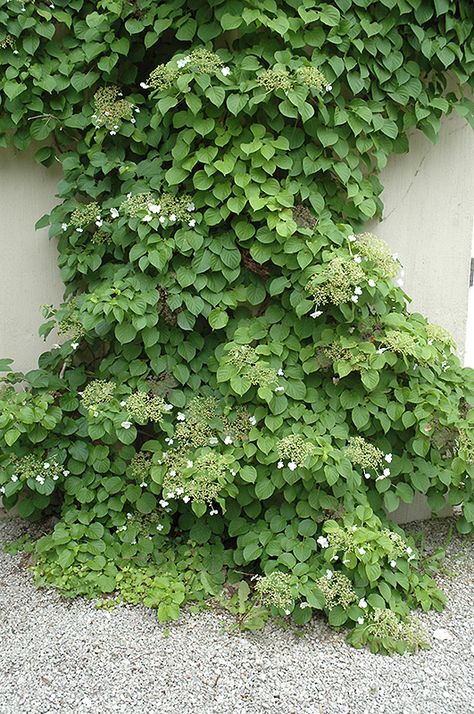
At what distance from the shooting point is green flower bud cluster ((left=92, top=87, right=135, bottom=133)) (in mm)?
2748

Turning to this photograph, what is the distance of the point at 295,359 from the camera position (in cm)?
271

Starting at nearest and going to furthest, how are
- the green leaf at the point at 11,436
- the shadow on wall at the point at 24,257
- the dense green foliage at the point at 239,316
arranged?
the dense green foliage at the point at 239,316 → the green leaf at the point at 11,436 → the shadow on wall at the point at 24,257

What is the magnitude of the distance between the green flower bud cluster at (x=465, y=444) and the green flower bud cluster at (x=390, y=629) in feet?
2.08

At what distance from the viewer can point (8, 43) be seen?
2766mm

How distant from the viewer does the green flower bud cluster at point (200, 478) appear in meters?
2.50

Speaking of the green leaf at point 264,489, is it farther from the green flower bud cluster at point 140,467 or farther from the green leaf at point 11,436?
the green leaf at point 11,436

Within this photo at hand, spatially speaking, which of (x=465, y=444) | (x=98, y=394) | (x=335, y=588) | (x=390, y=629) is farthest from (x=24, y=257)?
(x=390, y=629)

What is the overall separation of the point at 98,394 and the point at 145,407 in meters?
0.20

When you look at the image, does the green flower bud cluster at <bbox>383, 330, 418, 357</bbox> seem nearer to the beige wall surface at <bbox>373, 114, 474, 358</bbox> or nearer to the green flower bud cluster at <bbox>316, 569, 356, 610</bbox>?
the beige wall surface at <bbox>373, 114, 474, 358</bbox>

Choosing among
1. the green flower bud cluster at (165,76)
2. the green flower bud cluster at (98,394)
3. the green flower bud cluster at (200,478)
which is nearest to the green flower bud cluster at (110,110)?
the green flower bud cluster at (165,76)

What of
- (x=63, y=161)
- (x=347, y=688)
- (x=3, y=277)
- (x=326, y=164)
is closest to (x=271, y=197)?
(x=326, y=164)

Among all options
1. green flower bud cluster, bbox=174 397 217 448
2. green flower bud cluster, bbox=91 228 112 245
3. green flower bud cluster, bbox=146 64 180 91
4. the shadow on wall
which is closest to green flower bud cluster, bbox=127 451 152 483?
green flower bud cluster, bbox=174 397 217 448

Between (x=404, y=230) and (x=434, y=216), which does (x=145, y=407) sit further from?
(x=434, y=216)

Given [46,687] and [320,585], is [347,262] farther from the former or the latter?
[46,687]
